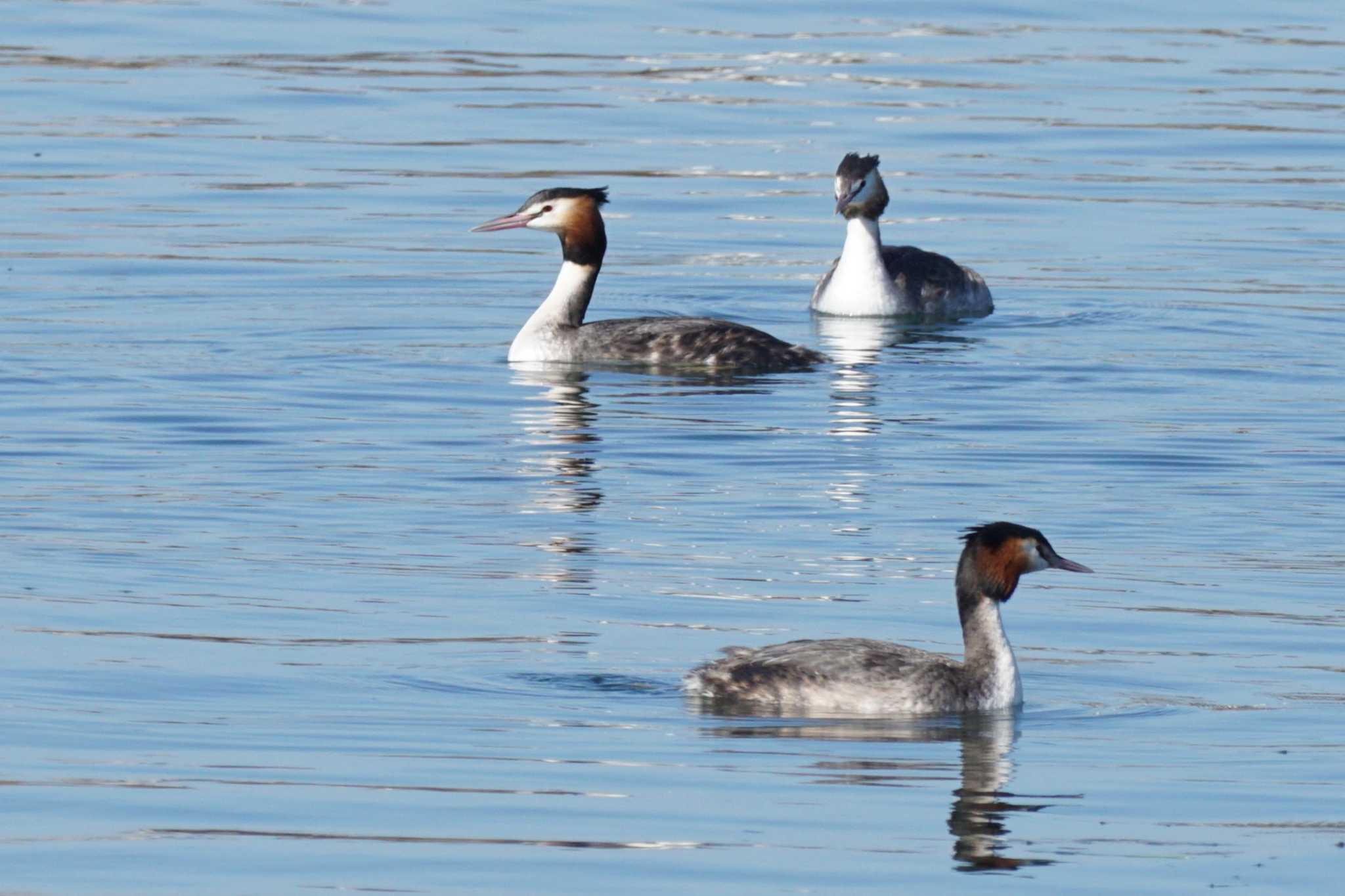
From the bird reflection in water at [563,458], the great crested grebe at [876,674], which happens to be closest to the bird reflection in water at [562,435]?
the bird reflection in water at [563,458]

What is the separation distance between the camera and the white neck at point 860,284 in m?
23.6

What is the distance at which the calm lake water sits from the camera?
10.2 m

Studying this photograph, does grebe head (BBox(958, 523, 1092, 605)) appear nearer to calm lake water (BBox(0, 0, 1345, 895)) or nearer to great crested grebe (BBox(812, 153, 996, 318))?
calm lake water (BBox(0, 0, 1345, 895))

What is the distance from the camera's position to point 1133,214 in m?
28.0

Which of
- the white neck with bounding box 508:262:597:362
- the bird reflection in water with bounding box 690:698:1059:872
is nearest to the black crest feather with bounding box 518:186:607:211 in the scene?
the white neck with bounding box 508:262:597:362

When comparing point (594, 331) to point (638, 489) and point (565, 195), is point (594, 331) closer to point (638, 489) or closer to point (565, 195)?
point (565, 195)

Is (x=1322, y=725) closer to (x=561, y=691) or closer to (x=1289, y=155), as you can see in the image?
(x=561, y=691)

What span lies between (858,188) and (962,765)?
12.9 m

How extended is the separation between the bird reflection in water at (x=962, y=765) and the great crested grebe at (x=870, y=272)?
1171 centimetres

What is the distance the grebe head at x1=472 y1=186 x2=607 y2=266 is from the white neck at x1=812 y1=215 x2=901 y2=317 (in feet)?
8.60

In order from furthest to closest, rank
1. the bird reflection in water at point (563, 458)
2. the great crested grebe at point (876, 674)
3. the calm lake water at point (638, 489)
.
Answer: the bird reflection in water at point (563, 458), the great crested grebe at point (876, 674), the calm lake water at point (638, 489)

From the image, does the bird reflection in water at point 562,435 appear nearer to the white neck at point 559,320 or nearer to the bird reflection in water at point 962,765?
the white neck at point 559,320

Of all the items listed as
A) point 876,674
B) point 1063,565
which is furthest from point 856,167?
point 876,674

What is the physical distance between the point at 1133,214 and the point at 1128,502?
12.6 m
